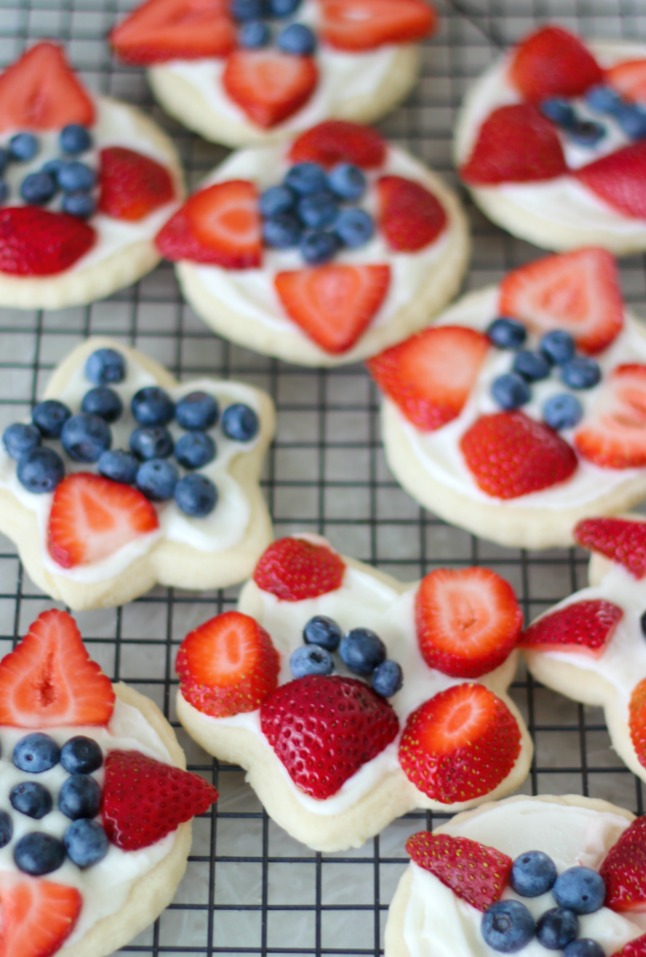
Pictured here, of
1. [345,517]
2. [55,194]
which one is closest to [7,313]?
[55,194]

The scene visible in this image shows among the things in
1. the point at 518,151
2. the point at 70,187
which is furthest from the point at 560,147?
the point at 70,187

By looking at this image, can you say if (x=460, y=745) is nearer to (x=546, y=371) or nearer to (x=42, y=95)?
(x=546, y=371)

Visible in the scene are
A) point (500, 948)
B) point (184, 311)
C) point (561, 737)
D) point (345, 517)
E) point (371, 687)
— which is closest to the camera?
point (500, 948)

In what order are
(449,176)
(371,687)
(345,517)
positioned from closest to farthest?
(371,687) → (345,517) → (449,176)

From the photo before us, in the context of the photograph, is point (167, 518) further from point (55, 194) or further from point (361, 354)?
point (55, 194)

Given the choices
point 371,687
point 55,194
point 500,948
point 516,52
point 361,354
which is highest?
point 516,52

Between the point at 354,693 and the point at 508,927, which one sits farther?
the point at 354,693

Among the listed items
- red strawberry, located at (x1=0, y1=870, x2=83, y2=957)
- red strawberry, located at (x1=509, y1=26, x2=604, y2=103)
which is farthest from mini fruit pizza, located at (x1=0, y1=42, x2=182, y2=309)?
red strawberry, located at (x1=0, y1=870, x2=83, y2=957)
